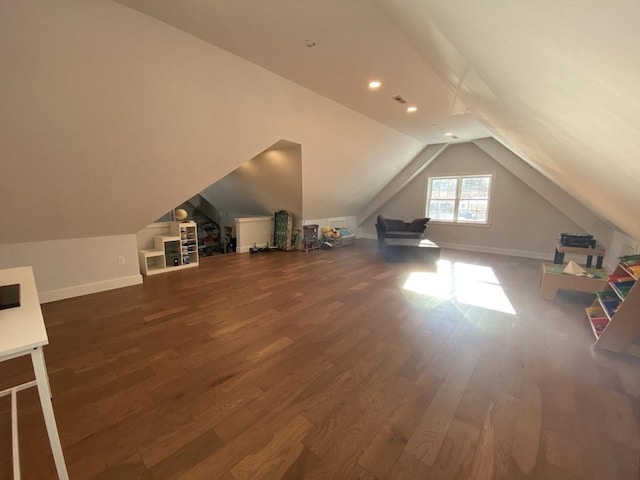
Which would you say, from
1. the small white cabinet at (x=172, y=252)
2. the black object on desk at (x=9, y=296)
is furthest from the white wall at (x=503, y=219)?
the black object on desk at (x=9, y=296)

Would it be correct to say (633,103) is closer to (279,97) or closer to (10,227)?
(279,97)

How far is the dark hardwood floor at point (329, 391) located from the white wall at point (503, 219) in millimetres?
3033

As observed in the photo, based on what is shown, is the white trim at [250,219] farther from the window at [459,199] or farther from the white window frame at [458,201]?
the window at [459,199]

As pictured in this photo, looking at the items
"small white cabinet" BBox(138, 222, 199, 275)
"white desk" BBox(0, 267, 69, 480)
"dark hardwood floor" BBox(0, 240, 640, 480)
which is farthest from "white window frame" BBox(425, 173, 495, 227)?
"white desk" BBox(0, 267, 69, 480)

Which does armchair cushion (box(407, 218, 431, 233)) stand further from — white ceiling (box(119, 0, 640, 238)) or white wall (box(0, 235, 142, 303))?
white wall (box(0, 235, 142, 303))

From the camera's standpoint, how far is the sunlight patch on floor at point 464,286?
3391mm

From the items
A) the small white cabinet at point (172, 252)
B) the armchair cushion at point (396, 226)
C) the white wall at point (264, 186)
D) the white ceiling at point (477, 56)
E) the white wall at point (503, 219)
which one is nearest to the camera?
the white ceiling at point (477, 56)

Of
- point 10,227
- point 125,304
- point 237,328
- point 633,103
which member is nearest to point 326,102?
point 237,328

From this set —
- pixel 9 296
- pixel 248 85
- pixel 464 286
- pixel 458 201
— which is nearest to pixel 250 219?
pixel 248 85

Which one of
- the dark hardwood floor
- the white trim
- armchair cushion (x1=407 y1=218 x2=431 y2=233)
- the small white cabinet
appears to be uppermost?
the white trim

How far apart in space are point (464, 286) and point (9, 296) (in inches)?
183

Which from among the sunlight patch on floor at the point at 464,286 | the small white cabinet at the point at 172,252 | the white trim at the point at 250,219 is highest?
the white trim at the point at 250,219

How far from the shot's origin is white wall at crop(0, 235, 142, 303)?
323 centimetres

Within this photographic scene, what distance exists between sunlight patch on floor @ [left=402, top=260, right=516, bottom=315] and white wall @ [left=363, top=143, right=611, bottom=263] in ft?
5.77
